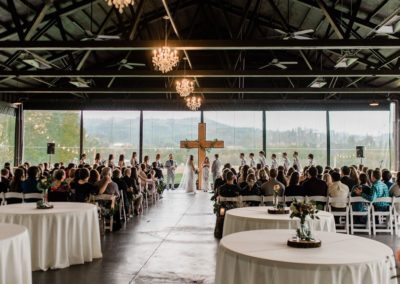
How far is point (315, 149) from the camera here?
17.9 metres

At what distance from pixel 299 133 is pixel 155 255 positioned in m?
13.1

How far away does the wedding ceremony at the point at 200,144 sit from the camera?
3732 millimetres

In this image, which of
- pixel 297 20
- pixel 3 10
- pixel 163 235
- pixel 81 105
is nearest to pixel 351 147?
pixel 297 20

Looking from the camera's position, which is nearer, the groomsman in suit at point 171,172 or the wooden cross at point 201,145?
the groomsman in suit at point 171,172

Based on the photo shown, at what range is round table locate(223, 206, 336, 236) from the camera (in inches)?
179

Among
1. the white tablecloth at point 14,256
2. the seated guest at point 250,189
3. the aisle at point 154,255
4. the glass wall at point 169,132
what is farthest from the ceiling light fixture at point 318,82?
the white tablecloth at point 14,256

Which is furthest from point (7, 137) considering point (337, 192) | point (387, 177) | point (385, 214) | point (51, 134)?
point (385, 214)

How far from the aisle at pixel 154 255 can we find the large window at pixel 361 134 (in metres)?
10.0

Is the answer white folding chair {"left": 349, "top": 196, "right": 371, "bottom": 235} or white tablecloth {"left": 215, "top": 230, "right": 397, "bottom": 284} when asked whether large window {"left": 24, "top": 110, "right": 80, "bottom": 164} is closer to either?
white folding chair {"left": 349, "top": 196, "right": 371, "bottom": 235}

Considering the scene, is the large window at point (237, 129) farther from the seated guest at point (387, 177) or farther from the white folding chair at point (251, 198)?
the white folding chair at point (251, 198)

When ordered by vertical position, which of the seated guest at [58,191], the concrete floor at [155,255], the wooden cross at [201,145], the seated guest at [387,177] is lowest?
the concrete floor at [155,255]

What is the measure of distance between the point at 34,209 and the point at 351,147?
15.1 meters

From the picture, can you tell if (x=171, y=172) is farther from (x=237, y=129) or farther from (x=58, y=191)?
(x=58, y=191)

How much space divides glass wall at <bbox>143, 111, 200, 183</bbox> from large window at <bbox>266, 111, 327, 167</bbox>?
10.7 feet
